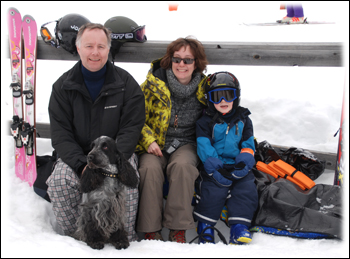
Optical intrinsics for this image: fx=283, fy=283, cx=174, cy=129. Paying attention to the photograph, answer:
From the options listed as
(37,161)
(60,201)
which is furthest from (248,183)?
(37,161)

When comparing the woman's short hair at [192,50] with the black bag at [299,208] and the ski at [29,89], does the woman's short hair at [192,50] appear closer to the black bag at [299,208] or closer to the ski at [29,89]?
the black bag at [299,208]

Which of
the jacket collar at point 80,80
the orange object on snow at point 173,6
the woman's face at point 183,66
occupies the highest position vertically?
the orange object on snow at point 173,6

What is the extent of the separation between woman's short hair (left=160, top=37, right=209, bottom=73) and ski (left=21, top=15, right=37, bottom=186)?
65.3 inches

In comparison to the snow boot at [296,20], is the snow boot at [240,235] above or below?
below

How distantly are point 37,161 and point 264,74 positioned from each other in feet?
18.9

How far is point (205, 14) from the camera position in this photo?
33.9 feet

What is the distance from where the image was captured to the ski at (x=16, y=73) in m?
3.44

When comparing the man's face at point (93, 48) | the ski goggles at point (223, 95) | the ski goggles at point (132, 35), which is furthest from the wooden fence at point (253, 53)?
the man's face at point (93, 48)

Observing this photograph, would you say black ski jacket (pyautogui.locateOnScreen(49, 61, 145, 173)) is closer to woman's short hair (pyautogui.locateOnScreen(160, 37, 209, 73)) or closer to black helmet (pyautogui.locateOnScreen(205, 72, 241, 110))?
woman's short hair (pyautogui.locateOnScreen(160, 37, 209, 73))

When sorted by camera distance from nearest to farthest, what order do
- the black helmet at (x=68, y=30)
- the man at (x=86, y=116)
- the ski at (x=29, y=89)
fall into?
the man at (x=86, y=116) → the black helmet at (x=68, y=30) → the ski at (x=29, y=89)

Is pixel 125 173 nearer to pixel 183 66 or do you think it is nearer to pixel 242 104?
pixel 183 66

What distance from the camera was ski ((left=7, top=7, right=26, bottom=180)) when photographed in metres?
3.44

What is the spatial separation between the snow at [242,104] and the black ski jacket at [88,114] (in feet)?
2.53

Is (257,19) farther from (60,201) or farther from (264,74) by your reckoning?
(60,201)
